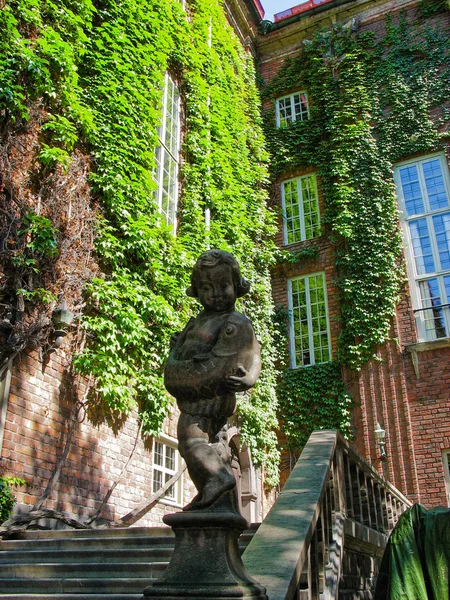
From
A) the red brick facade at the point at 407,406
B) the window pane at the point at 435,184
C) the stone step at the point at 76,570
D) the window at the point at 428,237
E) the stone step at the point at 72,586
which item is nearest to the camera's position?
the stone step at the point at 72,586

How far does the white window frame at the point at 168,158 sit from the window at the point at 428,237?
5.65m

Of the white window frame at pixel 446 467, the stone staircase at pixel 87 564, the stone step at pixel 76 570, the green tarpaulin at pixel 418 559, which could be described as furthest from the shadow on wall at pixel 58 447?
the white window frame at pixel 446 467

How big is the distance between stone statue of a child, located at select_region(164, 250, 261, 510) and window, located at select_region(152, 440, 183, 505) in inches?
238

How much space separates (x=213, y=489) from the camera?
2920 millimetres

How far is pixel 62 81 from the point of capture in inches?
315

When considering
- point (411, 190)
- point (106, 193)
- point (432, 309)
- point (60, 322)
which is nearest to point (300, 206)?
point (411, 190)

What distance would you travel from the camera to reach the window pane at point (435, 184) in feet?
44.5

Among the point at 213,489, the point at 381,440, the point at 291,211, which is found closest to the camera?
the point at 213,489

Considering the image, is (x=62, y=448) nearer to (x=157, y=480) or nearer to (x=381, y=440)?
(x=157, y=480)

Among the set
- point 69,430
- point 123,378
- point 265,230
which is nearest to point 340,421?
point 265,230

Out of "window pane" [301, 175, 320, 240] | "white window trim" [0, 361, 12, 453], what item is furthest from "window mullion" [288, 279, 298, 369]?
"white window trim" [0, 361, 12, 453]

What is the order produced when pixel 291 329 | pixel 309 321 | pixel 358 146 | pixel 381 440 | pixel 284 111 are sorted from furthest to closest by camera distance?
1. pixel 284 111
2. pixel 358 146
3. pixel 291 329
4. pixel 309 321
5. pixel 381 440

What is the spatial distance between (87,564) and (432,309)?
10.0 meters

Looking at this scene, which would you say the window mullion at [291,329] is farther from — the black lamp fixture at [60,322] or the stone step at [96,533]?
the stone step at [96,533]
